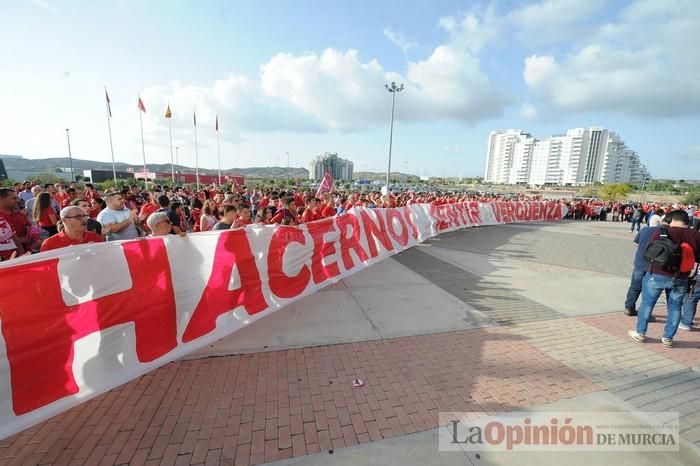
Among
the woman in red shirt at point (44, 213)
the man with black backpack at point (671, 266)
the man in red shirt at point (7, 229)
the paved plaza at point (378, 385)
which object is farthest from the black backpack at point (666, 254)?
the woman in red shirt at point (44, 213)

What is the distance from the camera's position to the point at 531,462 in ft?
8.34

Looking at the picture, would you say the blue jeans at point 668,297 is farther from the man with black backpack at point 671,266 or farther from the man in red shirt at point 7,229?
the man in red shirt at point 7,229

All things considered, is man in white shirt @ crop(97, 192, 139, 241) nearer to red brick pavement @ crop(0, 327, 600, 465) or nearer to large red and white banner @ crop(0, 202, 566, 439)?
large red and white banner @ crop(0, 202, 566, 439)

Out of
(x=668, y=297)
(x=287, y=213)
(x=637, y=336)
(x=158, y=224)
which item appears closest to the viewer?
(x=158, y=224)

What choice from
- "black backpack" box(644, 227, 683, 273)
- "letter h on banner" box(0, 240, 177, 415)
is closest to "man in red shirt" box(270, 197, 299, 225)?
"letter h on banner" box(0, 240, 177, 415)

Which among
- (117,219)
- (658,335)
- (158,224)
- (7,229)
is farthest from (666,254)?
(7,229)

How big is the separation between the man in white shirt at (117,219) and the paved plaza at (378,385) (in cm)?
251

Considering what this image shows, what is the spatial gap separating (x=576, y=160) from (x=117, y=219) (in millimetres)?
193971

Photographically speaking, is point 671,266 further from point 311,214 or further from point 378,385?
point 311,214

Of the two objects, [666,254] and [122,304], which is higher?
[666,254]

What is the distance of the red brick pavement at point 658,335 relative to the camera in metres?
4.29

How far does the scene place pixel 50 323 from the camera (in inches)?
103

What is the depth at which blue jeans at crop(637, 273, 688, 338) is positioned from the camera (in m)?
4.45

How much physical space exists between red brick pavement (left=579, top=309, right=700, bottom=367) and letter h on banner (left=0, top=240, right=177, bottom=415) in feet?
20.5
